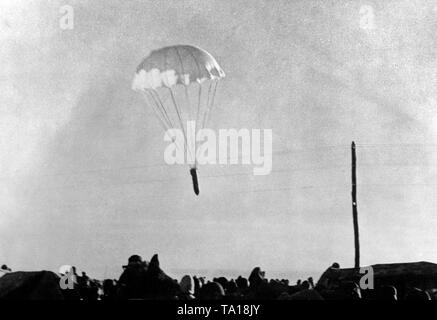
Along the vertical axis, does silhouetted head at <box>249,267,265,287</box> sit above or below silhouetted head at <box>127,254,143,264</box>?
below

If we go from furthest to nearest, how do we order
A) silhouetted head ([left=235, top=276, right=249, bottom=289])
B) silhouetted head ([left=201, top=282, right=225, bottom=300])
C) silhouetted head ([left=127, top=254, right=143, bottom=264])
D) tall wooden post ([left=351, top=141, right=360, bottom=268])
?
tall wooden post ([left=351, top=141, right=360, bottom=268]) < silhouetted head ([left=235, top=276, right=249, bottom=289]) < silhouetted head ([left=127, top=254, right=143, bottom=264]) < silhouetted head ([left=201, top=282, right=225, bottom=300])

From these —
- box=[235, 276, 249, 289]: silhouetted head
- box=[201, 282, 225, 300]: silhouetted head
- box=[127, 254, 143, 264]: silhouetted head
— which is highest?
box=[127, 254, 143, 264]: silhouetted head

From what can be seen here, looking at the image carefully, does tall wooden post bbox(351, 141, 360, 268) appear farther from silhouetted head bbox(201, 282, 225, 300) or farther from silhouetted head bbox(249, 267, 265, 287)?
silhouetted head bbox(201, 282, 225, 300)

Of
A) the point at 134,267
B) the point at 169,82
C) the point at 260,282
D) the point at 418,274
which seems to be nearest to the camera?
the point at 134,267

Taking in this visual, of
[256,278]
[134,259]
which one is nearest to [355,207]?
[256,278]

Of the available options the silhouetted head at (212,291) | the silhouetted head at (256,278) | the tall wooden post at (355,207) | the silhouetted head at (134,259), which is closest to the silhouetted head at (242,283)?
the silhouetted head at (256,278)

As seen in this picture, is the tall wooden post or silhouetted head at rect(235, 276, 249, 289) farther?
the tall wooden post

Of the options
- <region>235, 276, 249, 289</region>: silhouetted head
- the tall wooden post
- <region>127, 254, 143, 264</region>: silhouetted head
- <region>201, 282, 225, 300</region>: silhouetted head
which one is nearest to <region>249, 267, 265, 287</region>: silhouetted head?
<region>235, 276, 249, 289</region>: silhouetted head

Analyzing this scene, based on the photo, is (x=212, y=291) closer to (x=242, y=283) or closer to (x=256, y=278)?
(x=256, y=278)
